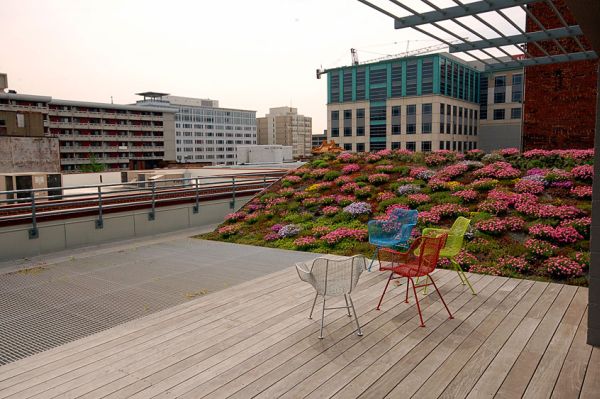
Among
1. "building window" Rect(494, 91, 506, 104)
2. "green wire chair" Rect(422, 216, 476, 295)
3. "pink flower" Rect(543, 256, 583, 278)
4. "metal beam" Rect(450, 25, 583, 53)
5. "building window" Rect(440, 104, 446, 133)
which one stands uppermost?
"building window" Rect(494, 91, 506, 104)

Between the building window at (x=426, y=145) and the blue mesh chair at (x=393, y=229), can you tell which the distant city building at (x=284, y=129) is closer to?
the building window at (x=426, y=145)

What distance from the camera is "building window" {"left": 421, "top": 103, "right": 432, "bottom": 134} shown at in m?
75.0

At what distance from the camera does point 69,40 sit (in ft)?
39.5

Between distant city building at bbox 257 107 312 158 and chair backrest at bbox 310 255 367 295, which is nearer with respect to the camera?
chair backrest at bbox 310 255 367 295

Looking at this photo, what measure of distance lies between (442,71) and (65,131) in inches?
2733

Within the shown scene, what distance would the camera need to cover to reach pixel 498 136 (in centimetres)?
8288

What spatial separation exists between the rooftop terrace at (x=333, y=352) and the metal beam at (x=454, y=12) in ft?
13.0

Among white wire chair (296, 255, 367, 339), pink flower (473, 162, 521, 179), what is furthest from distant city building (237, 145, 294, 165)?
white wire chair (296, 255, 367, 339)

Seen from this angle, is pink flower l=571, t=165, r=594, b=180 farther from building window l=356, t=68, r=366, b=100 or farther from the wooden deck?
building window l=356, t=68, r=366, b=100

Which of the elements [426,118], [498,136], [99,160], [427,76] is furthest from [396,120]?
[99,160]

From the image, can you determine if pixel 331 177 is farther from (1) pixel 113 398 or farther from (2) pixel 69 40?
(1) pixel 113 398

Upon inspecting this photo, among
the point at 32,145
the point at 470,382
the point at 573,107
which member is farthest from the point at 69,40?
the point at 32,145

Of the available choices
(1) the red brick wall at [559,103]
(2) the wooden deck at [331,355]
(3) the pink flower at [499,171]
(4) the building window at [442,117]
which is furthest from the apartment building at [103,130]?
(2) the wooden deck at [331,355]

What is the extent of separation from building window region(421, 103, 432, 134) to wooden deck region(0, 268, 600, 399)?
7279 cm
